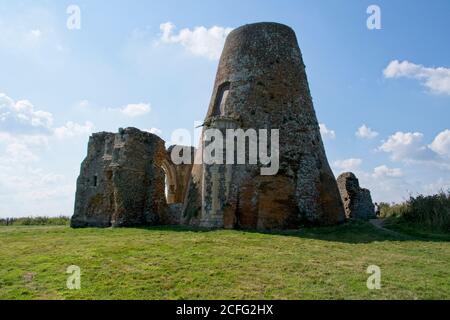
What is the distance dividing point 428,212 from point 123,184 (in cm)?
1263

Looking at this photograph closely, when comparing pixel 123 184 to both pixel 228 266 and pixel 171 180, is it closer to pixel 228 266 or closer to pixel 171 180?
pixel 171 180

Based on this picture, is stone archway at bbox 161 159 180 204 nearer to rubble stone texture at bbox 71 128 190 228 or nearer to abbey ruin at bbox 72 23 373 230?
abbey ruin at bbox 72 23 373 230

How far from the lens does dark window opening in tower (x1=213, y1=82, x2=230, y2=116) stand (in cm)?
1828

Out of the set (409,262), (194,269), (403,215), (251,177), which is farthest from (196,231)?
(403,215)

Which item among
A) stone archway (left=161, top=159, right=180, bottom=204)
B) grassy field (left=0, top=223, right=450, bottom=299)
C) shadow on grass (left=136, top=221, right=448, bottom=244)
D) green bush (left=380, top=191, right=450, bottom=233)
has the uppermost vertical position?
stone archway (left=161, top=159, right=180, bottom=204)

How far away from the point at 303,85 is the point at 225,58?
3.61 meters

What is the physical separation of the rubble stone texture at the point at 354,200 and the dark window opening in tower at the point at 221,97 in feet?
26.9

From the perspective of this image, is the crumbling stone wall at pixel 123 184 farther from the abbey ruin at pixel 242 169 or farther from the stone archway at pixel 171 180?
the stone archway at pixel 171 180

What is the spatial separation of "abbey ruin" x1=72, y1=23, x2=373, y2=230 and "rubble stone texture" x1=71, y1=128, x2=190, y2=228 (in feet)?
0.15

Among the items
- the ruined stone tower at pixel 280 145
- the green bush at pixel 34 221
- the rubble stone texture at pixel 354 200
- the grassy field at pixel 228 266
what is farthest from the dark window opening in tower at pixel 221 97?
the green bush at pixel 34 221

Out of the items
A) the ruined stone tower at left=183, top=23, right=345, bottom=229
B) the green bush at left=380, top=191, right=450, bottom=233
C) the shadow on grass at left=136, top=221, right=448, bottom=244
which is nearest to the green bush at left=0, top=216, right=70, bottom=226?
the ruined stone tower at left=183, top=23, right=345, bottom=229

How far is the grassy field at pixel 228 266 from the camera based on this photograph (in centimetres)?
787
